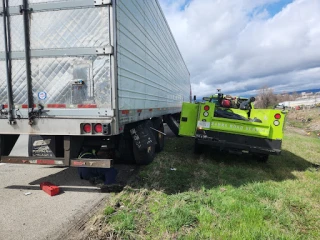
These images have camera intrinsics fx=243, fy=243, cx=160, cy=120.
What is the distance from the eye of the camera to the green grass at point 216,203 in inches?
120

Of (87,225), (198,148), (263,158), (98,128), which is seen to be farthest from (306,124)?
(87,225)

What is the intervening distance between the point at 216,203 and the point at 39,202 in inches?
112

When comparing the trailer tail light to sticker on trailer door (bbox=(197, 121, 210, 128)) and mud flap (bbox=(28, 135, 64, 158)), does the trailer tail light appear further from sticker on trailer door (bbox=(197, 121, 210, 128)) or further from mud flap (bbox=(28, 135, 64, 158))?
sticker on trailer door (bbox=(197, 121, 210, 128))

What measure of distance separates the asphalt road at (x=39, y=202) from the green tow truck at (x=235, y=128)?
2.99 metres

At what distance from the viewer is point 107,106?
356 cm

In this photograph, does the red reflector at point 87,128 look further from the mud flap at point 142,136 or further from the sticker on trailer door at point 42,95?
the mud flap at point 142,136

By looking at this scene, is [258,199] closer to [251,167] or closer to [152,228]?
[152,228]

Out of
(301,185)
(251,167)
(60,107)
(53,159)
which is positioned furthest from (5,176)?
(301,185)

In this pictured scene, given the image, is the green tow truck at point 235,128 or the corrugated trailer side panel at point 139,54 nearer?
the corrugated trailer side panel at point 139,54

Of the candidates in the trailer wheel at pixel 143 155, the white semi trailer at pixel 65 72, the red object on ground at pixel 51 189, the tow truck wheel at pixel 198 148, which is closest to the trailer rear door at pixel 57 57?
the white semi trailer at pixel 65 72

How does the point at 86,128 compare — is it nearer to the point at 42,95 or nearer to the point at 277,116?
the point at 42,95

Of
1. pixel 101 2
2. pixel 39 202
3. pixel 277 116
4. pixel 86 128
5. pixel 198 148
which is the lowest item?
pixel 39 202

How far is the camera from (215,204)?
147 inches

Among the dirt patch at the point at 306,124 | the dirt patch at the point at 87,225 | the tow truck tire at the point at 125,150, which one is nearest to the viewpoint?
the dirt patch at the point at 87,225
